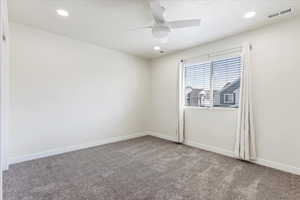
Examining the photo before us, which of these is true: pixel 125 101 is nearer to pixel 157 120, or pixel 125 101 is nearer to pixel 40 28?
pixel 157 120

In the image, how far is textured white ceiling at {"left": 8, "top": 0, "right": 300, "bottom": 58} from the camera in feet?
7.79

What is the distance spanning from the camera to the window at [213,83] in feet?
11.4

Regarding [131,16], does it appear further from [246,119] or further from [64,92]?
[246,119]

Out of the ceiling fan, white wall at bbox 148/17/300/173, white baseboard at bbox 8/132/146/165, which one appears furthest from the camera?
white baseboard at bbox 8/132/146/165

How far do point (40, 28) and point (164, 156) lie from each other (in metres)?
3.70

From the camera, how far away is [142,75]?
5270 mm

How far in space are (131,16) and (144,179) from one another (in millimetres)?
2699

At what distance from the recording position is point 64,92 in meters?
3.58

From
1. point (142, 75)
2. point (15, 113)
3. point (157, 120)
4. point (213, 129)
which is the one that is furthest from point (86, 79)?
point (213, 129)

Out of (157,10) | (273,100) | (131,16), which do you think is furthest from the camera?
(273,100)

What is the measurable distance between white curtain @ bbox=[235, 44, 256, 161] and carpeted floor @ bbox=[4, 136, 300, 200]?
0.83 ft

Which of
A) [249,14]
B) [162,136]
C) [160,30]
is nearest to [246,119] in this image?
[249,14]

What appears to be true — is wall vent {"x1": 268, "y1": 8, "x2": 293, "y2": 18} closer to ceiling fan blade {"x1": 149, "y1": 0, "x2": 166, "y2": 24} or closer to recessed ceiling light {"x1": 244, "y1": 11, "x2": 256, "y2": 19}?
recessed ceiling light {"x1": 244, "y1": 11, "x2": 256, "y2": 19}

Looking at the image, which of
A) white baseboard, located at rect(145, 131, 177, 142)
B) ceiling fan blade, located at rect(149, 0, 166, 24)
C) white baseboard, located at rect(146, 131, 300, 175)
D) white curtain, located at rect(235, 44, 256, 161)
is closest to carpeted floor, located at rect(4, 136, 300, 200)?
white baseboard, located at rect(146, 131, 300, 175)
